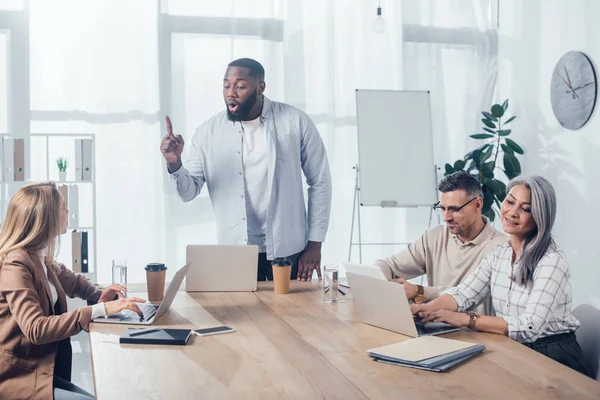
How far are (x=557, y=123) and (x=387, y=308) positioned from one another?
3369 mm

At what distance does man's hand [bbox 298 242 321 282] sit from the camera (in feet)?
10.3

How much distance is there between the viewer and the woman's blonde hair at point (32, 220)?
2221mm

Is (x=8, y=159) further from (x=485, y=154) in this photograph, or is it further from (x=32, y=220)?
(x=485, y=154)

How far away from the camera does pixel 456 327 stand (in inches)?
83.7

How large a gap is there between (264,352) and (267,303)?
0.65 m

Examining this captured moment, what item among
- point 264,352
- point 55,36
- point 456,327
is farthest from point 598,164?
point 55,36

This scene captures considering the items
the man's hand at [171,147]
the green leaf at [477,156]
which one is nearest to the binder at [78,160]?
the man's hand at [171,147]

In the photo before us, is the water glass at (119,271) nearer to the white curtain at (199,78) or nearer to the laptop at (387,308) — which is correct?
the laptop at (387,308)

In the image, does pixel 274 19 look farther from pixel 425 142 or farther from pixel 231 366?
pixel 231 366

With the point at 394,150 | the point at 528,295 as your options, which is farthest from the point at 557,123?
the point at 528,295

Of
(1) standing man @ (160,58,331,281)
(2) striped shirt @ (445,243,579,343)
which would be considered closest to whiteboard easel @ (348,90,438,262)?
(1) standing man @ (160,58,331,281)

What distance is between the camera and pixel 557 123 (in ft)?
16.1

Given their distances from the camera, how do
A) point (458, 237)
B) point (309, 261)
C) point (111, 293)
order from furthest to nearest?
1. point (309, 261)
2. point (458, 237)
3. point (111, 293)

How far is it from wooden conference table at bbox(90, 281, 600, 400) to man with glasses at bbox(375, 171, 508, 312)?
701 millimetres
